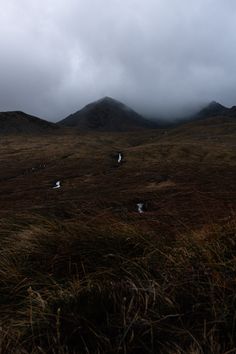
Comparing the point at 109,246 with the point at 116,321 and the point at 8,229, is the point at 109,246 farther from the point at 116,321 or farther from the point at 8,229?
the point at 8,229

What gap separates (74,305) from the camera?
5.04 meters

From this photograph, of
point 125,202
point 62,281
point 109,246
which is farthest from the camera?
point 125,202

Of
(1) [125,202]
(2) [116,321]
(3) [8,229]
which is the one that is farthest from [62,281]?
(1) [125,202]

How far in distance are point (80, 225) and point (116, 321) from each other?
2.10m

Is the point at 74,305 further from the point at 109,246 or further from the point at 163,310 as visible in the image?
the point at 109,246

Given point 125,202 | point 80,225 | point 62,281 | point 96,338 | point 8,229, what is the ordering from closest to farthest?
point 96,338 → point 62,281 → point 80,225 → point 8,229 → point 125,202

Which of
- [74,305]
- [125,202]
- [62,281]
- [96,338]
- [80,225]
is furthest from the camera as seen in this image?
[125,202]

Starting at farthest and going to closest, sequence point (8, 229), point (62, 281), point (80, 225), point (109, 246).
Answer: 1. point (8, 229)
2. point (80, 225)
3. point (109, 246)
4. point (62, 281)

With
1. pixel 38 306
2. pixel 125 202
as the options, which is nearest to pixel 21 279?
pixel 38 306

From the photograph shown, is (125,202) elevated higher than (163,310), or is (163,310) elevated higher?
(163,310)

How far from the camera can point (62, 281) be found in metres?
5.84

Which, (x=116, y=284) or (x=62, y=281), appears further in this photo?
(x=62, y=281)

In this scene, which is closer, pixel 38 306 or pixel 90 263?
pixel 38 306

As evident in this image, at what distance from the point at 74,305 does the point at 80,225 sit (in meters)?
1.83
